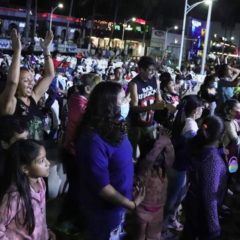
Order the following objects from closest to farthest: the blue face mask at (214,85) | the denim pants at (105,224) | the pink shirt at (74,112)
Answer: the denim pants at (105,224) < the pink shirt at (74,112) < the blue face mask at (214,85)

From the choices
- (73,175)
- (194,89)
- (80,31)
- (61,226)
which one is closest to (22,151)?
(73,175)

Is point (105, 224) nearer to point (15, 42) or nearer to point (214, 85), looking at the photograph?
point (15, 42)

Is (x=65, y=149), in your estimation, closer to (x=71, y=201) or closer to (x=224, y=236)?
(x=71, y=201)

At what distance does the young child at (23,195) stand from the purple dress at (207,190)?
1.31 meters

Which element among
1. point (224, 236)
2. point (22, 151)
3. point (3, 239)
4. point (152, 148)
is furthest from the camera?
point (224, 236)

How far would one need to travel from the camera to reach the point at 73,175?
4.63 metres

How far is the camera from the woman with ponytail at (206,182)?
3551 millimetres

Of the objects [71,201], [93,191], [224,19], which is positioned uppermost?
[224,19]

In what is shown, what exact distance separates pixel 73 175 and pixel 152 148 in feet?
3.27

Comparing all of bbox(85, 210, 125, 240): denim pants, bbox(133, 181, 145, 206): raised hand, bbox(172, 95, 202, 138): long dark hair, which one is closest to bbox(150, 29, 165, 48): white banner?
bbox(172, 95, 202, 138): long dark hair

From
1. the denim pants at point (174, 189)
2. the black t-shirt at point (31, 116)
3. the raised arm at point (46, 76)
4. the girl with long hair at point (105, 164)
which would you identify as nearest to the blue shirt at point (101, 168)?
the girl with long hair at point (105, 164)

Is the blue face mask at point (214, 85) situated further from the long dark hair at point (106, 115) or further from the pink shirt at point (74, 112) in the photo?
the long dark hair at point (106, 115)

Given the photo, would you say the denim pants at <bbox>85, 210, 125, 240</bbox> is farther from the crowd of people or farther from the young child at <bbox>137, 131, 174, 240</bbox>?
the young child at <bbox>137, 131, 174, 240</bbox>

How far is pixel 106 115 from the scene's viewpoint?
112 inches
